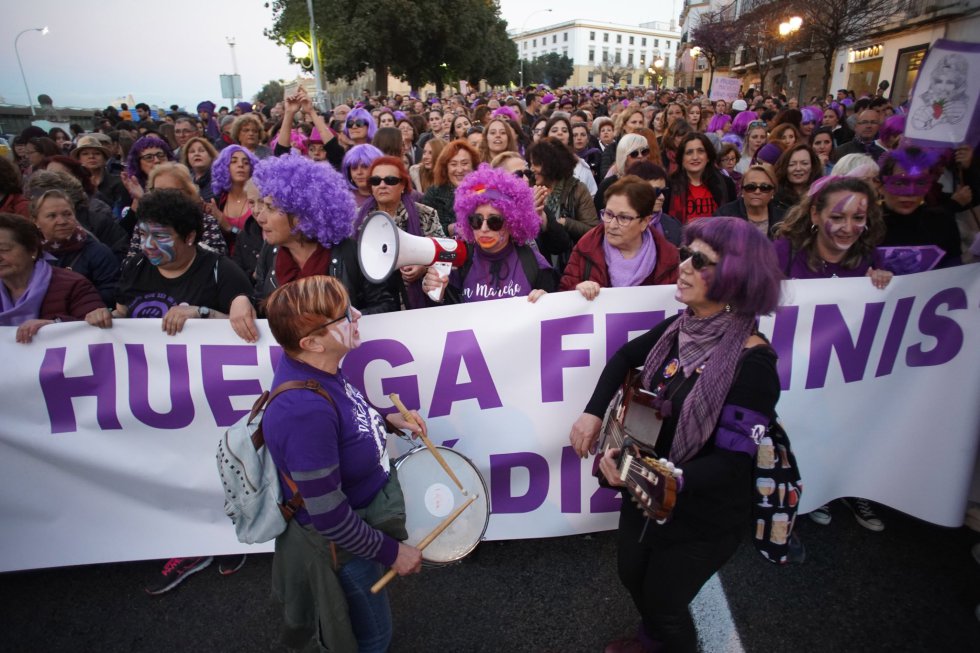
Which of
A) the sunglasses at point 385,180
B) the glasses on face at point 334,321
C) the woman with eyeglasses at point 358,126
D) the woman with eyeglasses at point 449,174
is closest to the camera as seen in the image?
the glasses on face at point 334,321

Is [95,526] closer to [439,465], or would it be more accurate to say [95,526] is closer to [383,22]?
[439,465]

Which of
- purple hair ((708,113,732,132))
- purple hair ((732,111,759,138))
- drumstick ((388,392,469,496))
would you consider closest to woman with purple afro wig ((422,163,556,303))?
drumstick ((388,392,469,496))

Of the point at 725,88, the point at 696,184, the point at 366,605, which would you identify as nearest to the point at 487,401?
the point at 366,605

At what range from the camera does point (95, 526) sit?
2777 mm

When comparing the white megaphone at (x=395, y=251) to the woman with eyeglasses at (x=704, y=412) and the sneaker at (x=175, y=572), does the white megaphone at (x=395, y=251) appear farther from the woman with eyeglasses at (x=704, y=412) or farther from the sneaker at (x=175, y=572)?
the sneaker at (x=175, y=572)

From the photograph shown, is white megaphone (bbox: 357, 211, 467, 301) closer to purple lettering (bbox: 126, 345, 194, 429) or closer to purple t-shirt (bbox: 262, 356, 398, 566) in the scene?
purple t-shirt (bbox: 262, 356, 398, 566)

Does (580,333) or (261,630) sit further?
(580,333)

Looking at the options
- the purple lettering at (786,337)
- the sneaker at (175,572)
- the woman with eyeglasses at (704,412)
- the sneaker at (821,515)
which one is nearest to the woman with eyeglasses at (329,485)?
the woman with eyeglasses at (704,412)

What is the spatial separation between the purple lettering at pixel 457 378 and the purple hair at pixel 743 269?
128 centimetres

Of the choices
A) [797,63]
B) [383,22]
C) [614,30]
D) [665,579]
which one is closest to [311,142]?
[665,579]

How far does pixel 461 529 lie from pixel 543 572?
0.88 meters

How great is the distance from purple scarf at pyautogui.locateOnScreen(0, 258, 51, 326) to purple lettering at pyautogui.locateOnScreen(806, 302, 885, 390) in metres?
3.92

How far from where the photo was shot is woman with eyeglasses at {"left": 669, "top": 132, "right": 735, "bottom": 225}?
4.83m

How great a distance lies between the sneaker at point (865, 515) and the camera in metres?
2.92
